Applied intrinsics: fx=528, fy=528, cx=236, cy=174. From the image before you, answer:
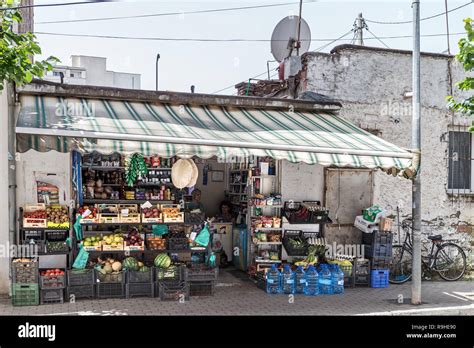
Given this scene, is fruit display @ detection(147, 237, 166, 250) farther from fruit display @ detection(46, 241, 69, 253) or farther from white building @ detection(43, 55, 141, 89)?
white building @ detection(43, 55, 141, 89)

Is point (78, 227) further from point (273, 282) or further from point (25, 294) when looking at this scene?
point (273, 282)

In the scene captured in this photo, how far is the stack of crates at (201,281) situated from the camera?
1069cm

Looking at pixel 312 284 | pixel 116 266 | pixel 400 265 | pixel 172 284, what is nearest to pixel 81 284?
pixel 116 266

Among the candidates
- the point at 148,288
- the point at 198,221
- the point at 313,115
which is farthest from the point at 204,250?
the point at 313,115

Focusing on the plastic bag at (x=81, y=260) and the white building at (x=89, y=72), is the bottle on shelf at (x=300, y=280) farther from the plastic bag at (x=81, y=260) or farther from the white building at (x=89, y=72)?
the white building at (x=89, y=72)

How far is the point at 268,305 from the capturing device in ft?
33.6

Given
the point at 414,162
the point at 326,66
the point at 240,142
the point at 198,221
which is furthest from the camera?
the point at 326,66

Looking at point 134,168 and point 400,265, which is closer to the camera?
point 134,168

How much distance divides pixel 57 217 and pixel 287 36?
8.01 m

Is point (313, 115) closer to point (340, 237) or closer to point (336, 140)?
point (336, 140)

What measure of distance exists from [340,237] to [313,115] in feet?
10.1

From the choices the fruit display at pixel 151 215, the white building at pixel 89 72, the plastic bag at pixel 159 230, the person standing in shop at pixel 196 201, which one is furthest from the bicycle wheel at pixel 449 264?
the white building at pixel 89 72

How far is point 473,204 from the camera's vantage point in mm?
13992

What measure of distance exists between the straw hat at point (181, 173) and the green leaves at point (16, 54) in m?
3.36
